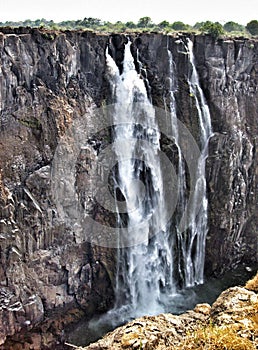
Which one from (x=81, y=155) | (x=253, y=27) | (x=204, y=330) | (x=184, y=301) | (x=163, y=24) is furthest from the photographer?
(x=163, y=24)

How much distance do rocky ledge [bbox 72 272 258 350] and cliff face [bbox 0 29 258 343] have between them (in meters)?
11.1

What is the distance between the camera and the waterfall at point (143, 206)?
19.4 metres

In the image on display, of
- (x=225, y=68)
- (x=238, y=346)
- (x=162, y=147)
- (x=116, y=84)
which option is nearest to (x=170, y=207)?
(x=162, y=147)

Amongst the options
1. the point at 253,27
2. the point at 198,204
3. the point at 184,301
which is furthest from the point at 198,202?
the point at 253,27

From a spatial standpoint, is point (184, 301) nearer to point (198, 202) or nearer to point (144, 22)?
point (198, 202)

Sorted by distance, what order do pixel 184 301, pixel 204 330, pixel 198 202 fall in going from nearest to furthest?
1. pixel 204 330
2. pixel 184 301
3. pixel 198 202

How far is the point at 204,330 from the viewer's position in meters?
5.04

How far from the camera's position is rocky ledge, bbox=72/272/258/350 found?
476cm

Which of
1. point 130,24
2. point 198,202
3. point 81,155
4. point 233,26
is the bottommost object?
point 198,202

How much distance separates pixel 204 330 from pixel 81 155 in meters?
13.9

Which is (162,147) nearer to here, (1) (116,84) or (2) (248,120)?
(1) (116,84)

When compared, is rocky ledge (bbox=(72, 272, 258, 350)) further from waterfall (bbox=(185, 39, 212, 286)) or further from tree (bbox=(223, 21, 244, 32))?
tree (bbox=(223, 21, 244, 32))

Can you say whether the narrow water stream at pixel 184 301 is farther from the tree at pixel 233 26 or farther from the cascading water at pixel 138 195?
the tree at pixel 233 26

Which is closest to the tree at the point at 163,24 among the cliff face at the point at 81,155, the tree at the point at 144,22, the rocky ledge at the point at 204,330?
the tree at the point at 144,22
